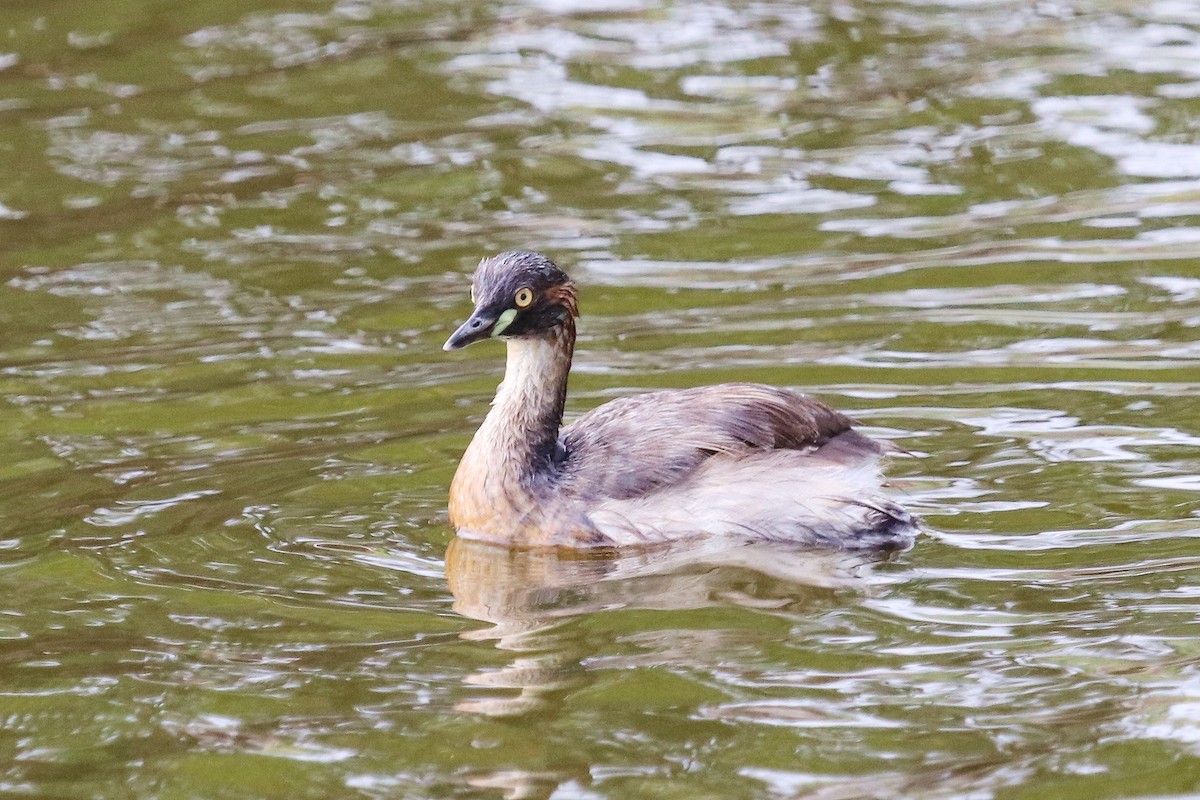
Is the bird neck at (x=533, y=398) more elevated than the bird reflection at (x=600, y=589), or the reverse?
the bird neck at (x=533, y=398)

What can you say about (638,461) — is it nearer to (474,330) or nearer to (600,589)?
(600,589)

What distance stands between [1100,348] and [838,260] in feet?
6.61

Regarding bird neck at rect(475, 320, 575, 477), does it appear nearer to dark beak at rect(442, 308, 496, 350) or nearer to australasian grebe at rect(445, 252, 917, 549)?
australasian grebe at rect(445, 252, 917, 549)

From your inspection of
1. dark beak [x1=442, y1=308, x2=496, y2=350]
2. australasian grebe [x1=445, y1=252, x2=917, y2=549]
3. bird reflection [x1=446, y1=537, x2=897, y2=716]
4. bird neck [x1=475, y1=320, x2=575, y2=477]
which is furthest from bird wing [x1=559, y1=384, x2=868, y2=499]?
dark beak [x1=442, y1=308, x2=496, y2=350]

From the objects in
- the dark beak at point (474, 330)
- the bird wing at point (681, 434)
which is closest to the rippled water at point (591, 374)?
the bird wing at point (681, 434)

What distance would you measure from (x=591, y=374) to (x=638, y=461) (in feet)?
6.75

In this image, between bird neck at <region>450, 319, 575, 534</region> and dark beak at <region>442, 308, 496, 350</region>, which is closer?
dark beak at <region>442, 308, 496, 350</region>

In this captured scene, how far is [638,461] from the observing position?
779cm

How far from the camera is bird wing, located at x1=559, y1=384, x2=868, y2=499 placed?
7746mm

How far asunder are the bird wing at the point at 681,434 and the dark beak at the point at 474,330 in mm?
633

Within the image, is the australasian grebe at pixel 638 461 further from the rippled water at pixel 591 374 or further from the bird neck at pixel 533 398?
the rippled water at pixel 591 374

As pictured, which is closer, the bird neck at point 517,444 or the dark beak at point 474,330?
the dark beak at point 474,330

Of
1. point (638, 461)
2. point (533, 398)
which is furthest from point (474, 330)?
point (638, 461)

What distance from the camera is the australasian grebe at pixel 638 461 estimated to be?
764cm
